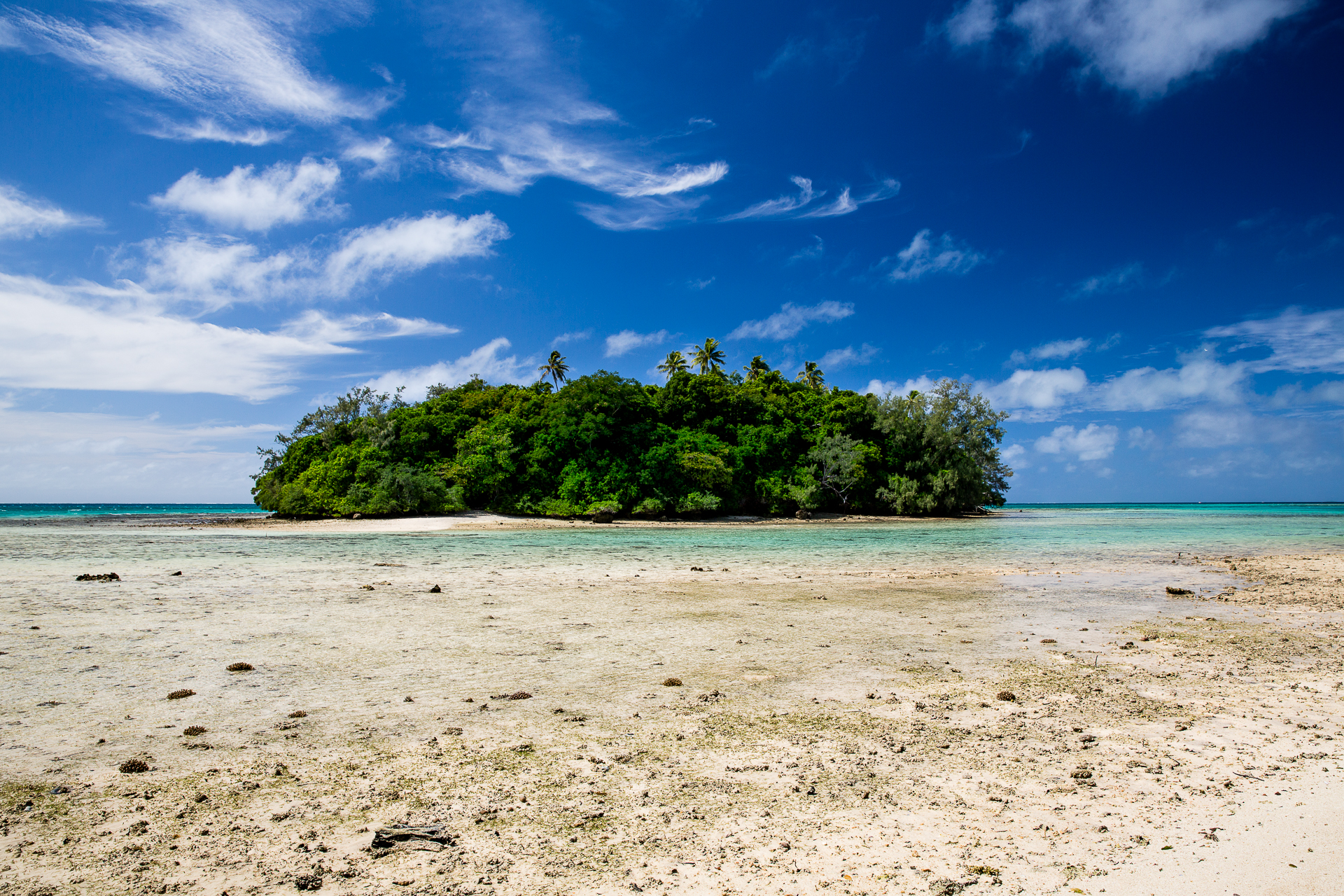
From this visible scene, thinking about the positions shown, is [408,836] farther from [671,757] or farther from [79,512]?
[79,512]

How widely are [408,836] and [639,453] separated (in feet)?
138

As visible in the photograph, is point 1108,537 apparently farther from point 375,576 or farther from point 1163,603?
point 375,576

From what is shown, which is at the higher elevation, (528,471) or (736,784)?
(528,471)

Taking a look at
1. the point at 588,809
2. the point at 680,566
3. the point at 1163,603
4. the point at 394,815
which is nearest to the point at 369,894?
the point at 394,815

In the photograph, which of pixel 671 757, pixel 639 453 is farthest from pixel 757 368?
pixel 671 757

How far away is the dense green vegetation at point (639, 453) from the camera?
43.8 metres

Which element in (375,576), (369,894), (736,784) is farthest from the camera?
(375,576)

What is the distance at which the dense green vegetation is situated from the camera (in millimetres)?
43781

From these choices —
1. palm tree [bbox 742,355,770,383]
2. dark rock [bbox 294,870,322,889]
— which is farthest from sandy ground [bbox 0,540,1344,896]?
palm tree [bbox 742,355,770,383]

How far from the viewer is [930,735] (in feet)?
14.8

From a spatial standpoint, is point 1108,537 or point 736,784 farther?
point 1108,537

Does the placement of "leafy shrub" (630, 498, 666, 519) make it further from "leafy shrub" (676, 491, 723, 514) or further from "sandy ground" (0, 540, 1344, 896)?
"sandy ground" (0, 540, 1344, 896)

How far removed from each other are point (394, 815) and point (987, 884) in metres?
2.85

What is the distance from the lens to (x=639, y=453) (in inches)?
1786
